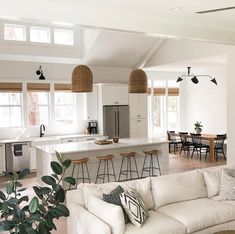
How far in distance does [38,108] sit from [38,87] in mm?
601

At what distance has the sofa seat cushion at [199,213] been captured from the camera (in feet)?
11.9

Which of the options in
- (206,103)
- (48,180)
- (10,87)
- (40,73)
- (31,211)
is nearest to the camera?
(31,211)

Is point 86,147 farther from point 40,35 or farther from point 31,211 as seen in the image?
point 31,211

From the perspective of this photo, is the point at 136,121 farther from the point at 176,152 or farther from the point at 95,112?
the point at 176,152

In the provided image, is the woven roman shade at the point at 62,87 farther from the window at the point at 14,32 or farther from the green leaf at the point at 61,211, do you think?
the green leaf at the point at 61,211

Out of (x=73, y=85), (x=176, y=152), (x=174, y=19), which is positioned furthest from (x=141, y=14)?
(x=176, y=152)

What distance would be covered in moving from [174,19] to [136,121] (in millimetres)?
5158

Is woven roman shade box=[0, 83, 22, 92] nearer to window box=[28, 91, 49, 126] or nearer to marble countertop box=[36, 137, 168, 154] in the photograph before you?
window box=[28, 91, 49, 126]

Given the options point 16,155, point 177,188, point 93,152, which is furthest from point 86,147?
point 177,188

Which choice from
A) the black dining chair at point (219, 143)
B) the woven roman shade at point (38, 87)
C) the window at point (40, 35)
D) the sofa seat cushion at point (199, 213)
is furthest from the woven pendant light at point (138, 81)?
the black dining chair at point (219, 143)

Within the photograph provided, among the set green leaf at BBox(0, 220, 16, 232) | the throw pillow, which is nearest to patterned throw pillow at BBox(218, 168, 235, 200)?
the throw pillow

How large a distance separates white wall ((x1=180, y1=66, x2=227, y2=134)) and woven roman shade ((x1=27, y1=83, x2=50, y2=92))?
5502 millimetres

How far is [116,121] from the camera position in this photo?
9562mm

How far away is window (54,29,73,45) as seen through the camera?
27.7 ft
